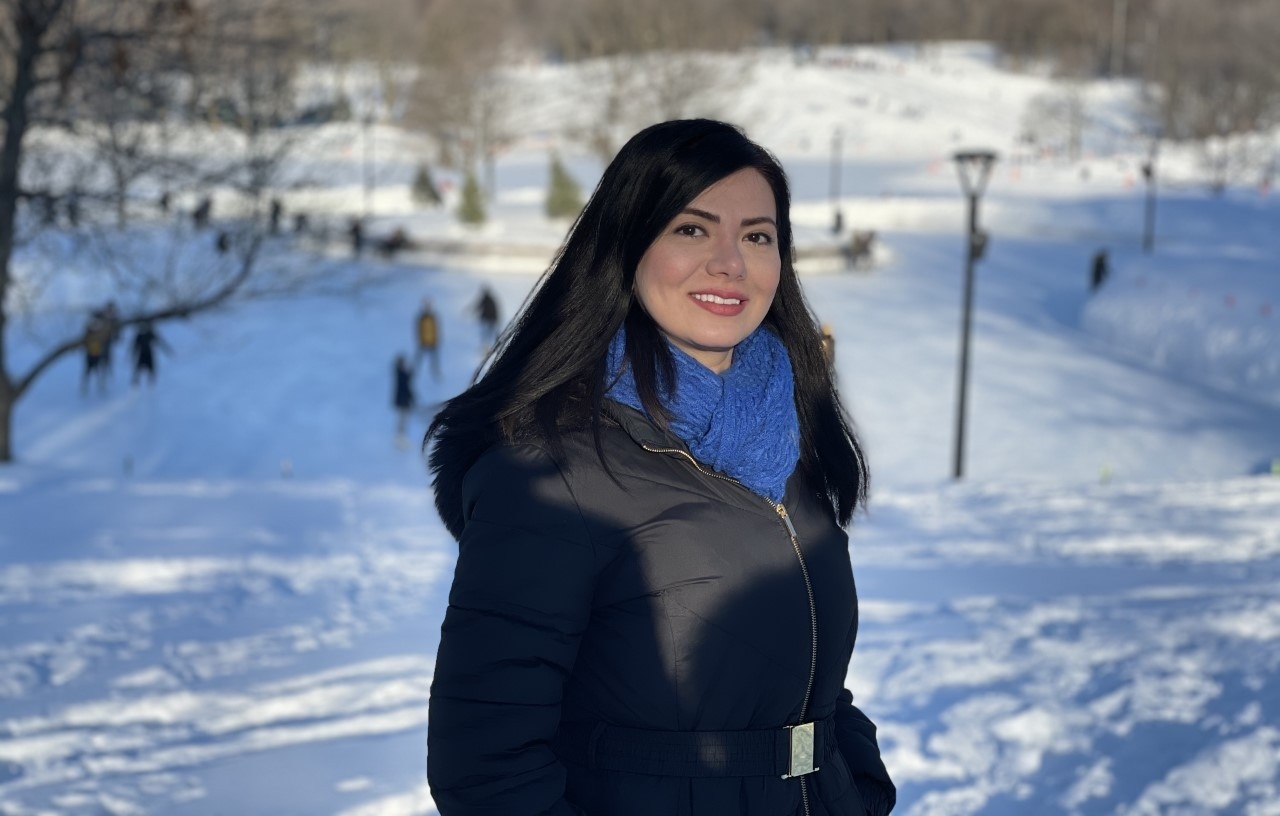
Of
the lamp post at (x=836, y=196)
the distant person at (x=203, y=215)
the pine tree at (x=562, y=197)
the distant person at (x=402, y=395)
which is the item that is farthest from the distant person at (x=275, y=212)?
the lamp post at (x=836, y=196)

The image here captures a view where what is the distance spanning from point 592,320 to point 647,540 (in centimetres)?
34

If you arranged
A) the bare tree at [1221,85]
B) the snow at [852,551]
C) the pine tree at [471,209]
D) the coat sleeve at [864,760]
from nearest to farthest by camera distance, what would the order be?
the coat sleeve at [864,760]
the snow at [852,551]
the pine tree at [471,209]
the bare tree at [1221,85]

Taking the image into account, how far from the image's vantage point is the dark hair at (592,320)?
1908mm

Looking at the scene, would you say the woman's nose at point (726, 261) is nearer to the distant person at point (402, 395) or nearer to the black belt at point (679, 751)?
the black belt at point (679, 751)

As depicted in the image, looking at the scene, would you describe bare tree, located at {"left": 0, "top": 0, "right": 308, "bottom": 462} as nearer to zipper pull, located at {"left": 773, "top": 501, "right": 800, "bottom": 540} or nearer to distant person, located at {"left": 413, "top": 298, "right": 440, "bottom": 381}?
distant person, located at {"left": 413, "top": 298, "right": 440, "bottom": 381}

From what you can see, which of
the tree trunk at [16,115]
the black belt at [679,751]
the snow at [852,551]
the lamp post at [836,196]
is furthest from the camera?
the lamp post at [836,196]

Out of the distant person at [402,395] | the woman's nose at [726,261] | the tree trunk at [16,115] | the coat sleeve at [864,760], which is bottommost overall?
the distant person at [402,395]

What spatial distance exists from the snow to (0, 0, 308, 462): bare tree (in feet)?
2.64

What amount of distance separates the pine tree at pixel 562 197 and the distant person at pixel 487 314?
12334 millimetres

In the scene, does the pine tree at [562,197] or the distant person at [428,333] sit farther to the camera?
the pine tree at [562,197]

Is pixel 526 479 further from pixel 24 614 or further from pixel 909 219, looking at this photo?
A: pixel 909 219

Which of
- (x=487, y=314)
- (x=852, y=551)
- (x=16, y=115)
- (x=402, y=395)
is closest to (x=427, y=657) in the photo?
(x=852, y=551)

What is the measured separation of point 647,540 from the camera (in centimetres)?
184

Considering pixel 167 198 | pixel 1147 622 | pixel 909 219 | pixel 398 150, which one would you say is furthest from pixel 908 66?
pixel 1147 622
